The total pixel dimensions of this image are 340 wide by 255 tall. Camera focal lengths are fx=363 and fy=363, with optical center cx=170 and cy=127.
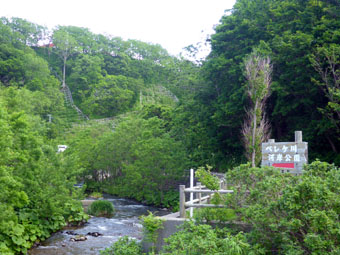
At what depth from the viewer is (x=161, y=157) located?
25.1 metres

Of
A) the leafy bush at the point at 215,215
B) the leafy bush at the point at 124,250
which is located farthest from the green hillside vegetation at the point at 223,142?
the leafy bush at the point at 124,250

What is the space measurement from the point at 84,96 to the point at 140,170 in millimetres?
43333

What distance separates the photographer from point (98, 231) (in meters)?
16.7

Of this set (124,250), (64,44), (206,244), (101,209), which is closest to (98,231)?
(101,209)

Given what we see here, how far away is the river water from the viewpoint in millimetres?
13328

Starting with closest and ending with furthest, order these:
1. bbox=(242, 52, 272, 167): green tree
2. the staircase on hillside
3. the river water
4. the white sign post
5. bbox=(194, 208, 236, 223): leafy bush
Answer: bbox=(194, 208, 236, 223): leafy bush → the white sign post → the river water → bbox=(242, 52, 272, 167): green tree → the staircase on hillside

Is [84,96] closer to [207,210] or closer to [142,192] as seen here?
[142,192]

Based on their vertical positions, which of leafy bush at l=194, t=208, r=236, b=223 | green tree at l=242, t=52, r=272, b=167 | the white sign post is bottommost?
leafy bush at l=194, t=208, r=236, b=223

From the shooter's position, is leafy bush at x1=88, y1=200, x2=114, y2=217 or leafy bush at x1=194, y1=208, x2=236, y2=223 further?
leafy bush at x1=88, y1=200, x2=114, y2=217

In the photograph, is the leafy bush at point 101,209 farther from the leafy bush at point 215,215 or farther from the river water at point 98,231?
the leafy bush at point 215,215

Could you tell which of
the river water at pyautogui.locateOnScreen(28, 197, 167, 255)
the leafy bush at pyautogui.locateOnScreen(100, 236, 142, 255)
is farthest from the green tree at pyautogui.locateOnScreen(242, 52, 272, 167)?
the leafy bush at pyautogui.locateOnScreen(100, 236, 142, 255)

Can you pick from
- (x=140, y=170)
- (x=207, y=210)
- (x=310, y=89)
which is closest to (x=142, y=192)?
(x=140, y=170)

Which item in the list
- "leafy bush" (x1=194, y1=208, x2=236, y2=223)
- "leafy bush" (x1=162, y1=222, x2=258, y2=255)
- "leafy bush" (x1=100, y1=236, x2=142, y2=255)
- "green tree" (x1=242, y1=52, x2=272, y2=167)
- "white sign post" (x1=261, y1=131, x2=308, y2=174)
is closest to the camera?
"leafy bush" (x1=162, y1=222, x2=258, y2=255)

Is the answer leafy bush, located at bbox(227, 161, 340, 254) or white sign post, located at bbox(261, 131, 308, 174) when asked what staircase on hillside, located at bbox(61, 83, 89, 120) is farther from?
leafy bush, located at bbox(227, 161, 340, 254)
